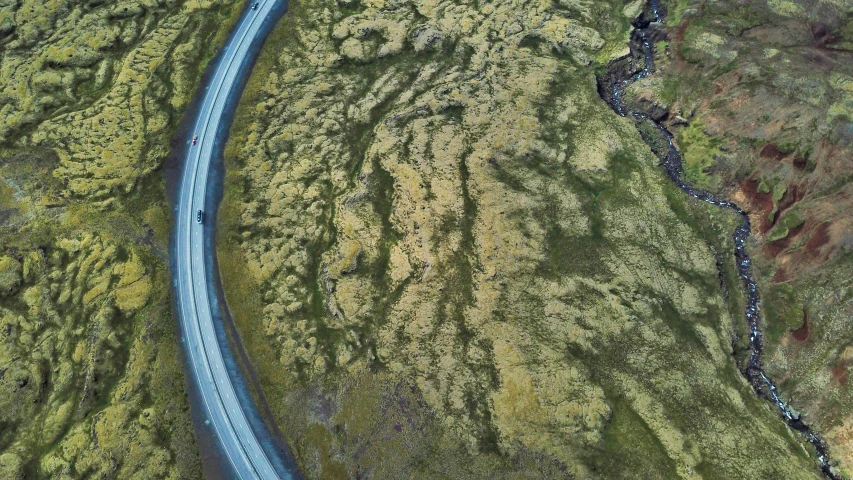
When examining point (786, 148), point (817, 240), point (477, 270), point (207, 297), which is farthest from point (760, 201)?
point (207, 297)

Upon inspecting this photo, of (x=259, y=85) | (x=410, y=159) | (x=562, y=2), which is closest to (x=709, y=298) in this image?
(x=410, y=159)

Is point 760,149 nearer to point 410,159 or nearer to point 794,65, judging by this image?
point 794,65

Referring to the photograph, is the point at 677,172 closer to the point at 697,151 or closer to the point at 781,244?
the point at 697,151

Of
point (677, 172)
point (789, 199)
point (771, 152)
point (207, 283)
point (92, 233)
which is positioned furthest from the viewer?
point (677, 172)

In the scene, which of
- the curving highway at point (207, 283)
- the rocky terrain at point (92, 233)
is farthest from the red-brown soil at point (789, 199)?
the rocky terrain at point (92, 233)

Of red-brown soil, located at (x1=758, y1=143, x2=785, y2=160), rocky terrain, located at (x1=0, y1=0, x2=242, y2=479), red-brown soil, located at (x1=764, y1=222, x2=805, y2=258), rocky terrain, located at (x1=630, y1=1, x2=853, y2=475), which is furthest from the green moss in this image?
rocky terrain, located at (x1=0, y1=0, x2=242, y2=479)

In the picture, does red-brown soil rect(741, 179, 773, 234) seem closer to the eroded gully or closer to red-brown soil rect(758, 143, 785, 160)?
the eroded gully

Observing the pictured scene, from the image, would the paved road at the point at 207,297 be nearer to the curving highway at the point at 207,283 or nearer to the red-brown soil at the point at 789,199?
the curving highway at the point at 207,283
